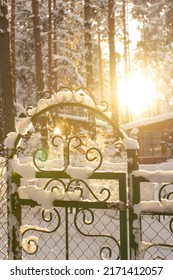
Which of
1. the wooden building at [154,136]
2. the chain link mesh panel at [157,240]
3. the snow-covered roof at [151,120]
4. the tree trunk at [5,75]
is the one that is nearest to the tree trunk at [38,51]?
the tree trunk at [5,75]

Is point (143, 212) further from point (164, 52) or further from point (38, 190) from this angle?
point (164, 52)

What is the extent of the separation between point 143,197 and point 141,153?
1839 centimetres

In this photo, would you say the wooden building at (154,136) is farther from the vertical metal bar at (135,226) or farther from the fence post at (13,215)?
the vertical metal bar at (135,226)

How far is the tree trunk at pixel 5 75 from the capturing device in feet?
35.0

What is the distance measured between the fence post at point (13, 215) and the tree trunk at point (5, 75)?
6.63 m

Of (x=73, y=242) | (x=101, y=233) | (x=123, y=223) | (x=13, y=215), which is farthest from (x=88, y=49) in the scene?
(x=123, y=223)

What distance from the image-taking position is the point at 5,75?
10828 millimetres

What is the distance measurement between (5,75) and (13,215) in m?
7.33

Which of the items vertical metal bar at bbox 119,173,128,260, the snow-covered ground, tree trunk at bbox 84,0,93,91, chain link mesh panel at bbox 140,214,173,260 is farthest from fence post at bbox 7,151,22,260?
tree trunk at bbox 84,0,93,91

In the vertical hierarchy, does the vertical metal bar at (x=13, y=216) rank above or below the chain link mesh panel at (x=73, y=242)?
above

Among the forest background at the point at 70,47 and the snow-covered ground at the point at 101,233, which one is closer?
the snow-covered ground at the point at 101,233
